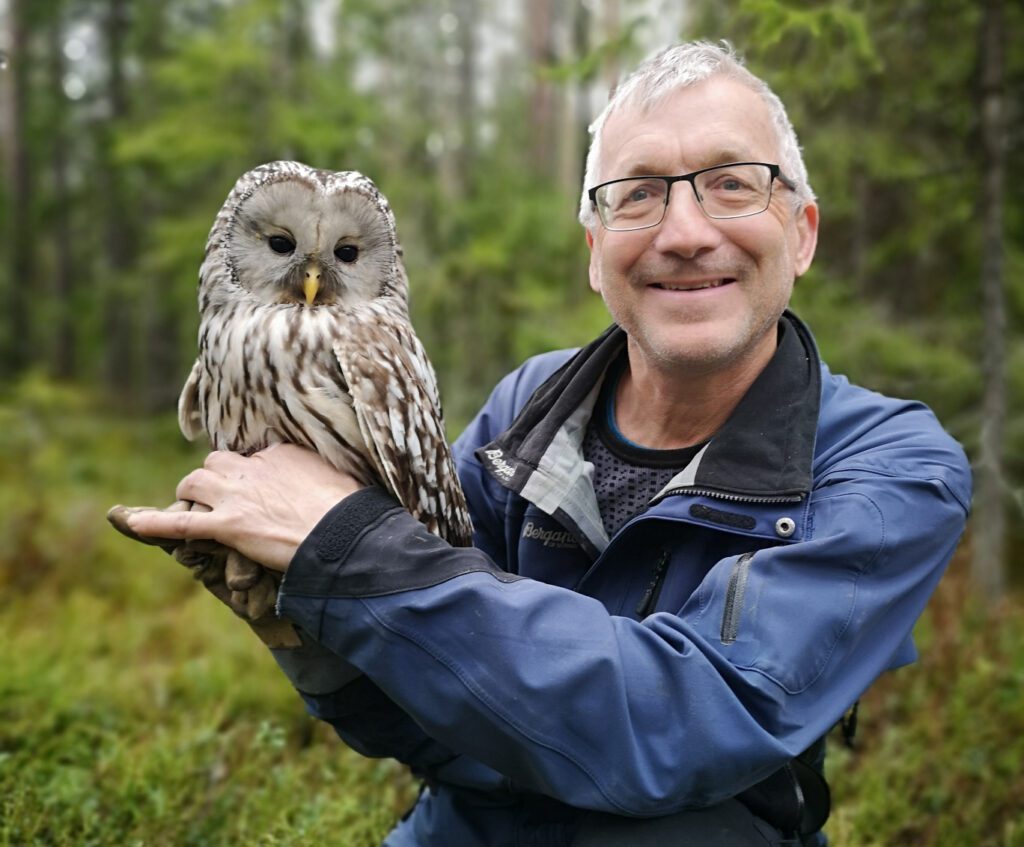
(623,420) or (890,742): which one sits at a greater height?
(623,420)

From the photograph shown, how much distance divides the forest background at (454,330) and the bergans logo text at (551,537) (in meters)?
1.27

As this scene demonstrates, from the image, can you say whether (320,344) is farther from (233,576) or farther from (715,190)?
(715,190)

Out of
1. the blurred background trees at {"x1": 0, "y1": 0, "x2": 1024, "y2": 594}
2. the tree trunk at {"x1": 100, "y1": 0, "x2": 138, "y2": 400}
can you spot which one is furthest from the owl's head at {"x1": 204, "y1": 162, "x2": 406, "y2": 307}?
the tree trunk at {"x1": 100, "y1": 0, "x2": 138, "y2": 400}

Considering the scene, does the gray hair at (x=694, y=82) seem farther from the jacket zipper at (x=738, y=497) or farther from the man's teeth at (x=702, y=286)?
the jacket zipper at (x=738, y=497)

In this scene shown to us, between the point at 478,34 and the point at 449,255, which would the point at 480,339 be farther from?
the point at 478,34

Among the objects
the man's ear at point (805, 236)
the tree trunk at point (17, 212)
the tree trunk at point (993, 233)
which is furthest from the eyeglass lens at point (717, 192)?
the tree trunk at point (17, 212)

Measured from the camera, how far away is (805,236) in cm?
251

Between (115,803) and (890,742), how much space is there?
331cm

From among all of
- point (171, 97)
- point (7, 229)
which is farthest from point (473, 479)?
point (7, 229)

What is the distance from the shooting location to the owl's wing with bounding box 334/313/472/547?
7.20 feet

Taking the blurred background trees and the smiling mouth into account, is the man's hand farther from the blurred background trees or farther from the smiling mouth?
the blurred background trees

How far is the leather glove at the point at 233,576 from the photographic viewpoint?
1942mm

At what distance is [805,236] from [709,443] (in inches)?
29.3

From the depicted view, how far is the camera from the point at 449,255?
977 centimetres
